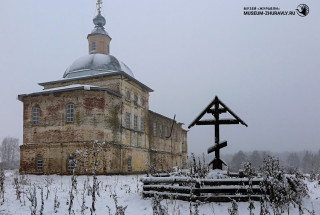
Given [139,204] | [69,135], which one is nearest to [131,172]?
[69,135]

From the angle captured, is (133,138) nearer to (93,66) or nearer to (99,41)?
(93,66)

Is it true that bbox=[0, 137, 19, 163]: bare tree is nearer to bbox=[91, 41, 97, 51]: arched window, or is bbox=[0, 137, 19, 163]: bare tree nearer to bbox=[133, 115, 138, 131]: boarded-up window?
bbox=[91, 41, 97, 51]: arched window

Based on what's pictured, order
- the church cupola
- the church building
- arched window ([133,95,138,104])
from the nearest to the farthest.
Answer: the church building
arched window ([133,95,138,104])
the church cupola

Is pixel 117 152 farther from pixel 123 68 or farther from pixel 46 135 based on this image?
pixel 123 68

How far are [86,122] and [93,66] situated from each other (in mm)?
7592

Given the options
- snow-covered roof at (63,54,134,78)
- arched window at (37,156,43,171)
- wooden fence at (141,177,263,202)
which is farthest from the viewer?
snow-covered roof at (63,54,134,78)

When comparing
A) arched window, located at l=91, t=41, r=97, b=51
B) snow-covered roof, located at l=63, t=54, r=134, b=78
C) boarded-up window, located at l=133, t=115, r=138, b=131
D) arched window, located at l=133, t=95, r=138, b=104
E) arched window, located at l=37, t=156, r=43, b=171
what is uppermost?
arched window, located at l=91, t=41, r=97, b=51

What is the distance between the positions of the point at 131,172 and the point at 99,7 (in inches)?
765

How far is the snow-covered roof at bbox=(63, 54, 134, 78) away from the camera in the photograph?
2789 cm

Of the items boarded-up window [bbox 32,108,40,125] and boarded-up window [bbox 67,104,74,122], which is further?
boarded-up window [bbox 32,108,40,125]

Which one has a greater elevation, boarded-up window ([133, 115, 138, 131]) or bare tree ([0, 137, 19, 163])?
boarded-up window ([133, 115, 138, 131])

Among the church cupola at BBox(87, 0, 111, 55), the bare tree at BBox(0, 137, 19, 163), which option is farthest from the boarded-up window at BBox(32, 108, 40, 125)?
the bare tree at BBox(0, 137, 19, 163)

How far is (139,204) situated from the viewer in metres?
9.23

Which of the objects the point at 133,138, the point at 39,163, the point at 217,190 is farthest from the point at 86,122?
the point at 217,190
